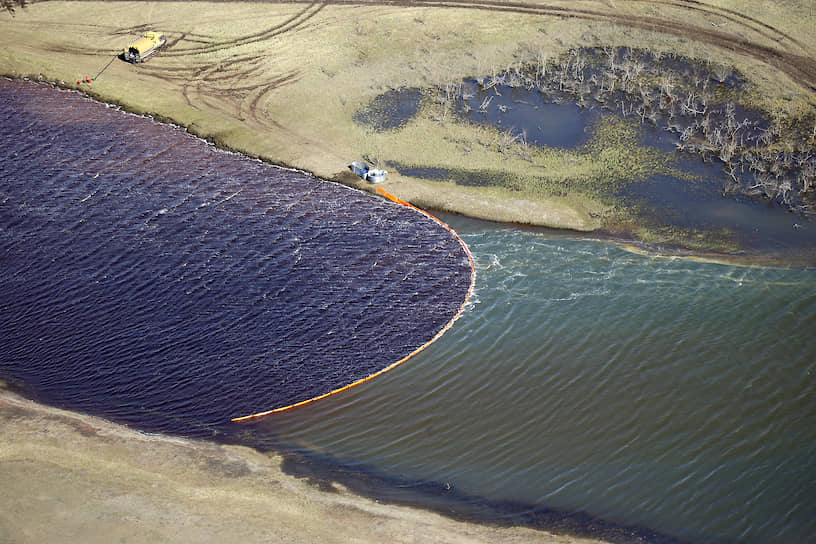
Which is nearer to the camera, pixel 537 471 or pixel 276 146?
pixel 537 471

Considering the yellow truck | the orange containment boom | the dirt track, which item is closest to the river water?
the orange containment boom

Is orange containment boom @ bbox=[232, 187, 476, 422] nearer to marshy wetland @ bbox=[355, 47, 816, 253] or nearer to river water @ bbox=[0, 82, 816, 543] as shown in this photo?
river water @ bbox=[0, 82, 816, 543]

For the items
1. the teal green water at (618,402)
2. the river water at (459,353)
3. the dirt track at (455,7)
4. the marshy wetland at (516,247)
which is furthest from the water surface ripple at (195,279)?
the dirt track at (455,7)

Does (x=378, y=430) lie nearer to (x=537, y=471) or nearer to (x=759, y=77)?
(x=537, y=471)

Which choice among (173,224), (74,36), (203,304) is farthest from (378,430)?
(74,36)

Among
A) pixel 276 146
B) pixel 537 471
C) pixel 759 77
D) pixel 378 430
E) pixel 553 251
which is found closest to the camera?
pixel 537 471

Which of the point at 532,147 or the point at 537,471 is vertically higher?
the point at 532,147
